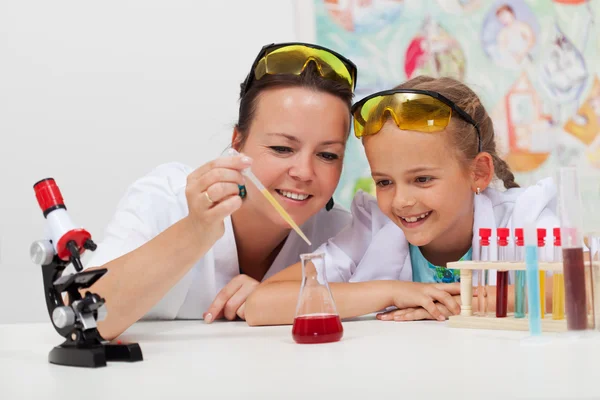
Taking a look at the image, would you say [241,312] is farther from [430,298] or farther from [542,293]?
[542,293]

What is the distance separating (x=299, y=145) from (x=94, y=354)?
0.71m

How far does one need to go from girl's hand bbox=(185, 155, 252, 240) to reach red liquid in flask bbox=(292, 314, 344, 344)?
204mm

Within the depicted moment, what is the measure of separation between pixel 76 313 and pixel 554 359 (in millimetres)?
585

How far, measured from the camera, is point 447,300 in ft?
3.97

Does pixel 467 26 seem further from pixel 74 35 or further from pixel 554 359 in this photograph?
pixel 554 359

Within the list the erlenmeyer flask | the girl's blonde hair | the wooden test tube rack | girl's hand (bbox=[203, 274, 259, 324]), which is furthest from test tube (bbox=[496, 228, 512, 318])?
girl's hand (bbox=[203, 274, 259, 324])

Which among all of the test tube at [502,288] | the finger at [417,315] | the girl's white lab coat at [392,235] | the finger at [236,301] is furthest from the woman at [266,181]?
the test tube at [502,288]

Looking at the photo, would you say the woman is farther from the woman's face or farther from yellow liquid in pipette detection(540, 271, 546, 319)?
yellow liquid in pipette detection(540, 271, 546, 319)

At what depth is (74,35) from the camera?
2.43m

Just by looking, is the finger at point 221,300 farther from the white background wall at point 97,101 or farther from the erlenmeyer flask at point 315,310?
the white background wall at point 97,101

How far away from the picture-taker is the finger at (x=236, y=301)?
4.54 feet

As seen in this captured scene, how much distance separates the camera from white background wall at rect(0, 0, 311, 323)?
236 centimetres

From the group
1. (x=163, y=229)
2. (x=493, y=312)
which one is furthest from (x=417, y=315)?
(x=163, y=229)

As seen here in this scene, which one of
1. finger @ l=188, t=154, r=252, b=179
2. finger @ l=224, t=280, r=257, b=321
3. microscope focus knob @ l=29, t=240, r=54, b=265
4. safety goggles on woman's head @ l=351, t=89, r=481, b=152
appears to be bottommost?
microscope focus knob @ l=29, t=240, r=54, b=265
